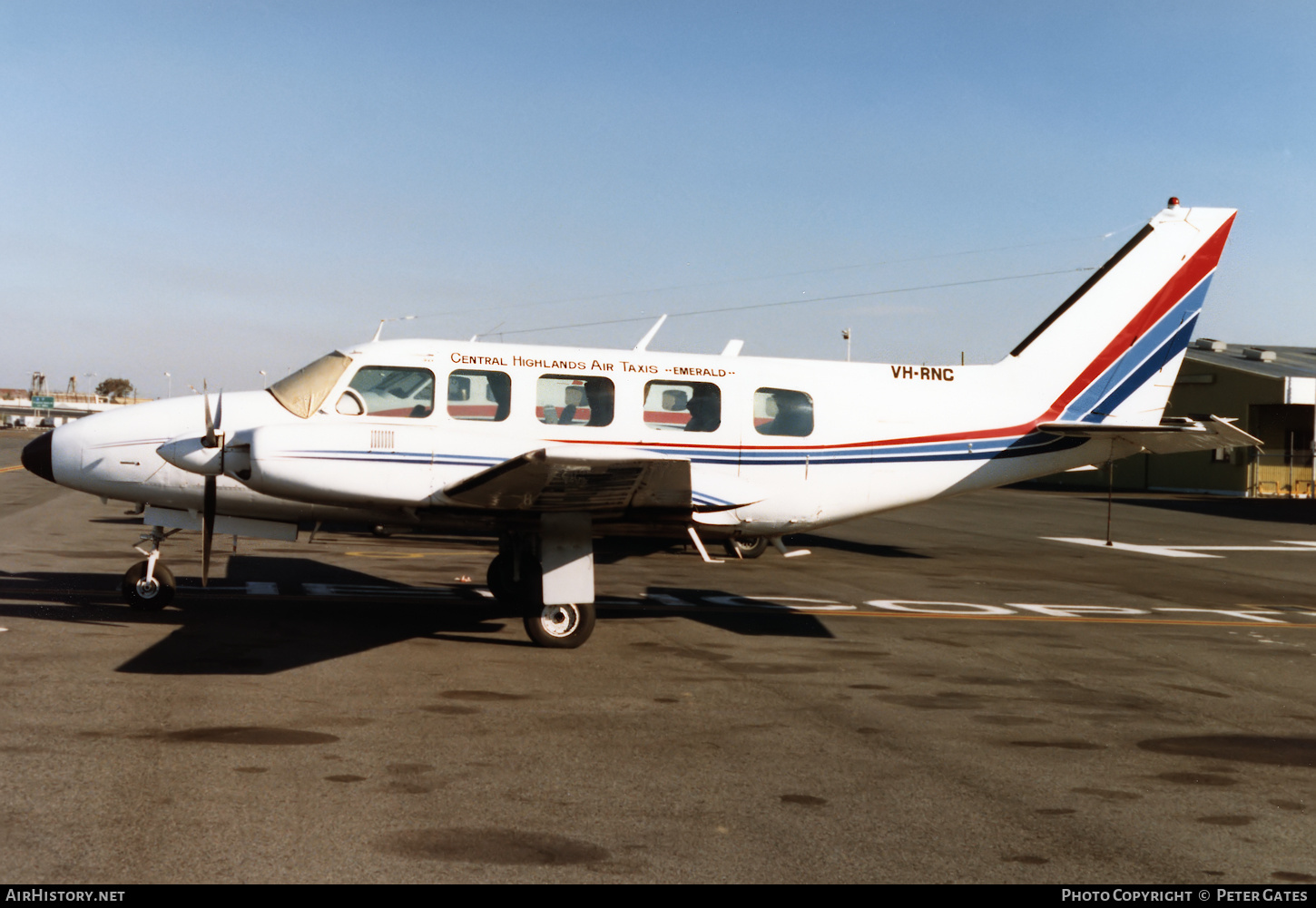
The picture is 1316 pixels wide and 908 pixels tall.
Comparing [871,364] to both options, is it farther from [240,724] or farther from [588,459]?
[240,724]

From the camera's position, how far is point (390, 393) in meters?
11.6

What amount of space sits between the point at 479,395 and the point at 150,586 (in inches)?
168

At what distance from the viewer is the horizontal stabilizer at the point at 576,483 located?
30.4 feet

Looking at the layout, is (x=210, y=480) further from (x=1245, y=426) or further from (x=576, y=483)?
(x=1245, y=426)

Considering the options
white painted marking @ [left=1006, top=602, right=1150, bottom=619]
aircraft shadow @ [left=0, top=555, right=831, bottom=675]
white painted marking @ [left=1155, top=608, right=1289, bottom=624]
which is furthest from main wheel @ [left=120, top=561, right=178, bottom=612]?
white painted marking @ [left=1155, top=608, right=1289, bottom=624]

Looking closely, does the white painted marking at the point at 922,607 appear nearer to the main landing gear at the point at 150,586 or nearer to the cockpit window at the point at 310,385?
the cockpit window at the point at 310,385

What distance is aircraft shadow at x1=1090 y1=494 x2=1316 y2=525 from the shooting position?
122ft

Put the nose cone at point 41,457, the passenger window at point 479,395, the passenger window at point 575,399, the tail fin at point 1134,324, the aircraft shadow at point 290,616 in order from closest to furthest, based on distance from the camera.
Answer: the aircraft shadow at point 290,616 → the nose cone at point 41,457 → the passenger window at point 479,395 → the passenger window at point 575,399 → the tail fin at point 1134,324

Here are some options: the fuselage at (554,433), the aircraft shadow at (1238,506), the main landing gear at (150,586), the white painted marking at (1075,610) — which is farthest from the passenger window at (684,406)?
the aircraft shadow at (1238,506)

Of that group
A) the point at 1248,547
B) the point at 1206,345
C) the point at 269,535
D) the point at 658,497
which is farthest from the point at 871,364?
the point at 1206,345

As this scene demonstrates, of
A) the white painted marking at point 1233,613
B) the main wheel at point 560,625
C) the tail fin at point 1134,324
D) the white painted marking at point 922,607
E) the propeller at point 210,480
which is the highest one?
the tail fin at point 1134,324

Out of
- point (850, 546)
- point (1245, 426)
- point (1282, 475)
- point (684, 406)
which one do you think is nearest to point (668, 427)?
point (684, 406)

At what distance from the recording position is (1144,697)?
9.56m

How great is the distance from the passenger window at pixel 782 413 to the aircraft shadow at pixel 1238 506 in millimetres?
28872
